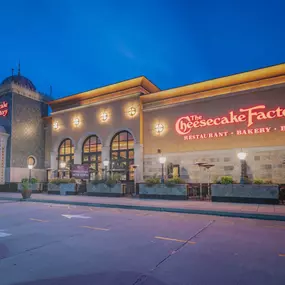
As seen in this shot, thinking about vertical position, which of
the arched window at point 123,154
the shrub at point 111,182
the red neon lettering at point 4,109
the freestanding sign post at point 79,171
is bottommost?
the shrub at point 111,182

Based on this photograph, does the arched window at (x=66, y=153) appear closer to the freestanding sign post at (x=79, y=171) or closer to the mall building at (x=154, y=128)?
the mall building at (x=154, y=128)

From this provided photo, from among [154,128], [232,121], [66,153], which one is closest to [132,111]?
[154,128]

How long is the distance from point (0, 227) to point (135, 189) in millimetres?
15183

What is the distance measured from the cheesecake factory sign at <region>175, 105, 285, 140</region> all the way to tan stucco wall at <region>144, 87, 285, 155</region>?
0.76ft

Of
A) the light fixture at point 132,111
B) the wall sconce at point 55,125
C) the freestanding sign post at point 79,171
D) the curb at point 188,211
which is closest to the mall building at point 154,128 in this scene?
the wall sconce at point 55,125

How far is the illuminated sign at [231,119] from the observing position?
65.0 ft

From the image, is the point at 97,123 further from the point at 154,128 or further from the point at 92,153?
the point at 154,128

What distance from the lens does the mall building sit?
20.0 metres

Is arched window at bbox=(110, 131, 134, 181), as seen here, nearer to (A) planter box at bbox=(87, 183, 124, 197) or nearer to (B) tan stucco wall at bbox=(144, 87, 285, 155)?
(B) tan stucco wall at bbox=(144, 87, 285, 155)

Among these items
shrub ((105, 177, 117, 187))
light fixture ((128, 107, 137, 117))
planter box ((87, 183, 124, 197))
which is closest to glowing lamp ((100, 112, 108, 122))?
light fixture ((128, 107, 137, 117))

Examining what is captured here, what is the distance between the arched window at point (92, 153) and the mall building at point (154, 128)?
112 mm

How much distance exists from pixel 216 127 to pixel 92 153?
14001 millimetres

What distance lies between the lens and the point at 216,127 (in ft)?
71.8

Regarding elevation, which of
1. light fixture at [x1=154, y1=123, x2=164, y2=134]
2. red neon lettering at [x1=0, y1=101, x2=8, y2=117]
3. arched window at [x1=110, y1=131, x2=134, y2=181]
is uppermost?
red neon lettering at [x1=0, y1=101, x2=8, y2=117]
